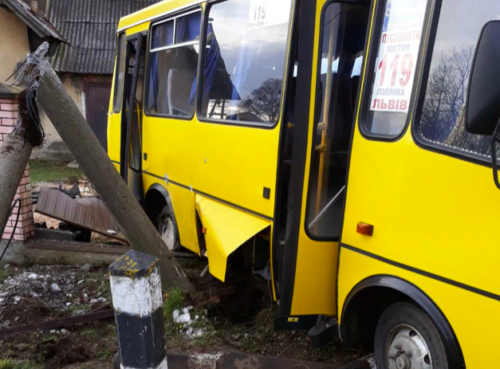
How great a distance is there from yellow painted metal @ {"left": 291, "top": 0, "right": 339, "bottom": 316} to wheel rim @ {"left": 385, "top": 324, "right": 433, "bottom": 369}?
58 cm

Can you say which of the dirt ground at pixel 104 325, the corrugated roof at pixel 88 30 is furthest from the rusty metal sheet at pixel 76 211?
the corrugated roof at pixel 88 30

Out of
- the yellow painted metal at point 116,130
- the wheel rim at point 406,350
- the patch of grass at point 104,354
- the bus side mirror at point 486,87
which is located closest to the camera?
the bus side mirror at point 486,87

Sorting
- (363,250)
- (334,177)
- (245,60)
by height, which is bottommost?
(363,250)

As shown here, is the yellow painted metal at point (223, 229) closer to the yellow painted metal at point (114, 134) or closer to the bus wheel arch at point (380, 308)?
the bus wheel arch at point (380, 308)

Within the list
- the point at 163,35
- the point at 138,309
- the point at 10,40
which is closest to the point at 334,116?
the point at 138,309

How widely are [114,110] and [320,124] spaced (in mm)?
4475

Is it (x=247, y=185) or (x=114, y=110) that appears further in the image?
(x=114, y=110)

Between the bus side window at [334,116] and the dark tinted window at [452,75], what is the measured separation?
811mm

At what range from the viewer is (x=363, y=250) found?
3014 mm

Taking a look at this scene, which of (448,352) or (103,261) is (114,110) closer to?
(103,261)

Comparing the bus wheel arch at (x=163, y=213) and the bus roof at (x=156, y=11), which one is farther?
the bus wheel arch at (x=163, y=213)

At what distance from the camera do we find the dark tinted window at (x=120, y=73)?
22.2 feet

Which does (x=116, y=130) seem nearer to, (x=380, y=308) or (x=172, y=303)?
(x=172, y=303)

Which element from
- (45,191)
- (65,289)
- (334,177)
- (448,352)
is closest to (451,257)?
(448,352)
